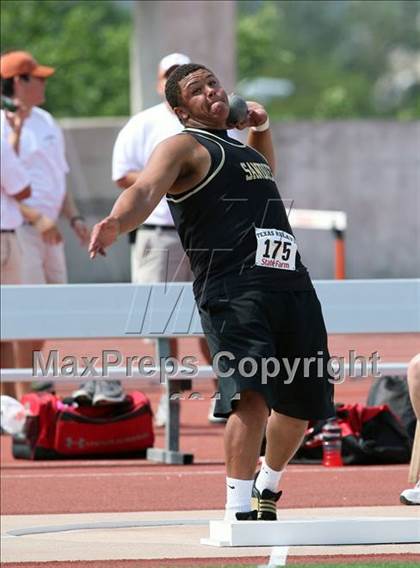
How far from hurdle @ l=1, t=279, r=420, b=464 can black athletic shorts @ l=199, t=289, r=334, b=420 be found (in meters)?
2.74

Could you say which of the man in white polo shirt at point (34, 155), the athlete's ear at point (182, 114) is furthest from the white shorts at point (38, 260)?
the athlete's ear at point (182, 114)

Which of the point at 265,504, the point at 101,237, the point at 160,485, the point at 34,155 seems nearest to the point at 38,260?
the point at 34,155

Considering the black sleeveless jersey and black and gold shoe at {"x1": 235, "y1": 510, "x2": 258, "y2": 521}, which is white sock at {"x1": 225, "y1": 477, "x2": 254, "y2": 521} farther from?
the black sleeveless jersey

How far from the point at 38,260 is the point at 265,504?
4.71 metres

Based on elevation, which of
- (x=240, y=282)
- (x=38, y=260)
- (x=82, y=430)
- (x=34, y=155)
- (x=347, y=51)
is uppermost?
(x=240, y=282)

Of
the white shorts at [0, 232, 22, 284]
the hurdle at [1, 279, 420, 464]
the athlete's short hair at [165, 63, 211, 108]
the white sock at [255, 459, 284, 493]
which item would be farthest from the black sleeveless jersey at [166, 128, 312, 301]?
the white shorts at [0, 232, 22, 284]

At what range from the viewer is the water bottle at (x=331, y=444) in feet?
30.3

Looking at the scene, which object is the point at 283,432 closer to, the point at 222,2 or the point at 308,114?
the point at 222,2

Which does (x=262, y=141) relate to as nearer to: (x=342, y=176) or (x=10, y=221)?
(x=10, y=221)

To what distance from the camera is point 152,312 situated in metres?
9.64

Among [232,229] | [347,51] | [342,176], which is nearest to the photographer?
[232,229]

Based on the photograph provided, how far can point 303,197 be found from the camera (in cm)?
2300

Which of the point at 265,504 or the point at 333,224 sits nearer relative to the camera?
the point at 265,504

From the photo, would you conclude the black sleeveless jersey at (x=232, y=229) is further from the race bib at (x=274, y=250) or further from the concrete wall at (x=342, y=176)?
the concrete wall at (x=342, y=176)
